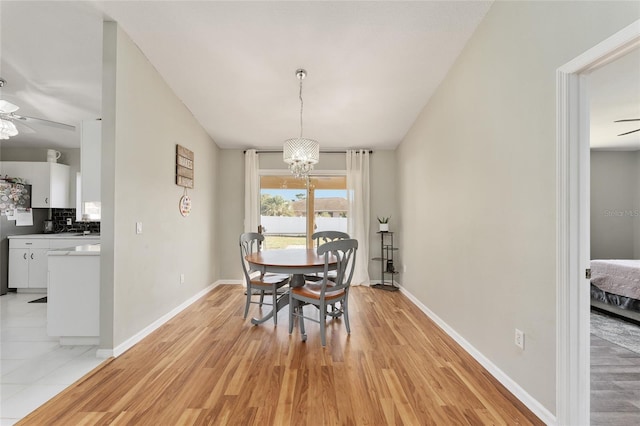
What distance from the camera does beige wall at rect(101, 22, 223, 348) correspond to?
2.37 m

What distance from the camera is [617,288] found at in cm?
317

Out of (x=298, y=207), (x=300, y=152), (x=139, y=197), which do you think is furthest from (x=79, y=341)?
(x=298, y=207)

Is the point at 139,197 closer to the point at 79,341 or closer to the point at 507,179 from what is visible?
the point at 79,341

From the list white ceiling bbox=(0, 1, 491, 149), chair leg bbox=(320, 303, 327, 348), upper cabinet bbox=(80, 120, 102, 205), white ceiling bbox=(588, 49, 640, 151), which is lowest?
chair leg bbox=(320, 303, 327, 348)

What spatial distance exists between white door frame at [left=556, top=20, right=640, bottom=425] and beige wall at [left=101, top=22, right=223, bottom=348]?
3.25 meters

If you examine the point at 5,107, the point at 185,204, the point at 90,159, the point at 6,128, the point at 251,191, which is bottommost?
the point at 185,204

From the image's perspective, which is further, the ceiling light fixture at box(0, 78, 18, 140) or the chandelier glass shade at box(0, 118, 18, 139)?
the chandelier glass shade at box(0, 118, 18, 139)

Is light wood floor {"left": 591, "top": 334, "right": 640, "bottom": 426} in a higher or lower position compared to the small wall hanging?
lower

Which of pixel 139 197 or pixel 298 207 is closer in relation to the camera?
pixel 139 197

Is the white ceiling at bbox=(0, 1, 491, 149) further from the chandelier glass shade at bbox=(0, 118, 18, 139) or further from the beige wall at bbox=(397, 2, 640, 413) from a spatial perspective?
the chandelier glass shade at bbox=(0, 118, 18, 139)

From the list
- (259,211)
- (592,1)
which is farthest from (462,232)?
(259,211)

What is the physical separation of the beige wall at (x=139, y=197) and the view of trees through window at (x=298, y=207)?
152cm

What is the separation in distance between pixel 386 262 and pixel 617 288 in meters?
2.96

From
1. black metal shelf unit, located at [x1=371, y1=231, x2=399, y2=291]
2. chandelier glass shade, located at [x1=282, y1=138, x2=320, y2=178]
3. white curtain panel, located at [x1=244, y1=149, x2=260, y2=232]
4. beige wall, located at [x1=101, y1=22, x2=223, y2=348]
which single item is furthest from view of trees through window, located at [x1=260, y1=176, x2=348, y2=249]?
chandelier glass shade, located at [x1=282, y1=138, x2=320, y2=178]
